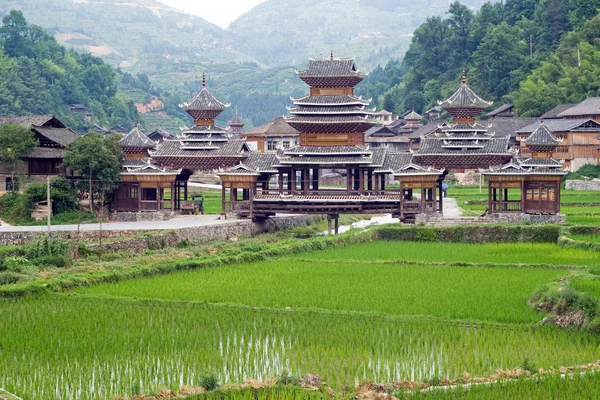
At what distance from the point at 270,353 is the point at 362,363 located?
2128 millimetres

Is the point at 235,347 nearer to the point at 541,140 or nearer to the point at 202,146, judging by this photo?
the point at 541,140

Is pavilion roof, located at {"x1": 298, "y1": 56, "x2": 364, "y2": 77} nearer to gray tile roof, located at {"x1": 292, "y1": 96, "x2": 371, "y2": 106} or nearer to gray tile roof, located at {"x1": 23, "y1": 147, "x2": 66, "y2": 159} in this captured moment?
gray tile roof, located at {"x1": 292, "y1": 96, "x2": 371, "y2": 106}

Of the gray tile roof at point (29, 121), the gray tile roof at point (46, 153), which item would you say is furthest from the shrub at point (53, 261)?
the gray tile roof at point (29, 121)

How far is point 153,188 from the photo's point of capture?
56312 millimetres

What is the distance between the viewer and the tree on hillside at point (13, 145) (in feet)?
176

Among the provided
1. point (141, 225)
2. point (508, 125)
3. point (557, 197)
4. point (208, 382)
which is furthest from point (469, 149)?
point (208, 382)

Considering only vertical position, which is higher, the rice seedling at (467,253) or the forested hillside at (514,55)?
the forested hillside at (514,55)

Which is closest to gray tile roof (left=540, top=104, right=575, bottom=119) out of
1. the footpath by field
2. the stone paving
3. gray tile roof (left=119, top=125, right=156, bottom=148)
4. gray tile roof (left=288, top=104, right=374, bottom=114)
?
gray tile roof (left=288, top=104, right=374, bottom=114)

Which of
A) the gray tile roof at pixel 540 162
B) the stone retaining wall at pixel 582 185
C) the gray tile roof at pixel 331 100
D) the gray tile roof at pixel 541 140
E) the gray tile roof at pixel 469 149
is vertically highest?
the gray tile roof at pixel 331 100

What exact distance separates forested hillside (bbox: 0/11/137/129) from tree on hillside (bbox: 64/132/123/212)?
50165mm

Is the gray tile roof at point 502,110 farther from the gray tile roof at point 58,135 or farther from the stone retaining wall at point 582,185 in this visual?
the gray tile roof at point 58,135

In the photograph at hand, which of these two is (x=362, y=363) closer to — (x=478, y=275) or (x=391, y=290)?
(x=391, y=290)

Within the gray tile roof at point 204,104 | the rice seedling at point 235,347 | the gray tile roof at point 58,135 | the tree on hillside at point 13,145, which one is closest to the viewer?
the rice seedling at point 235,347

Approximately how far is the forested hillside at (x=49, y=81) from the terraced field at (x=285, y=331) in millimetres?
76633
